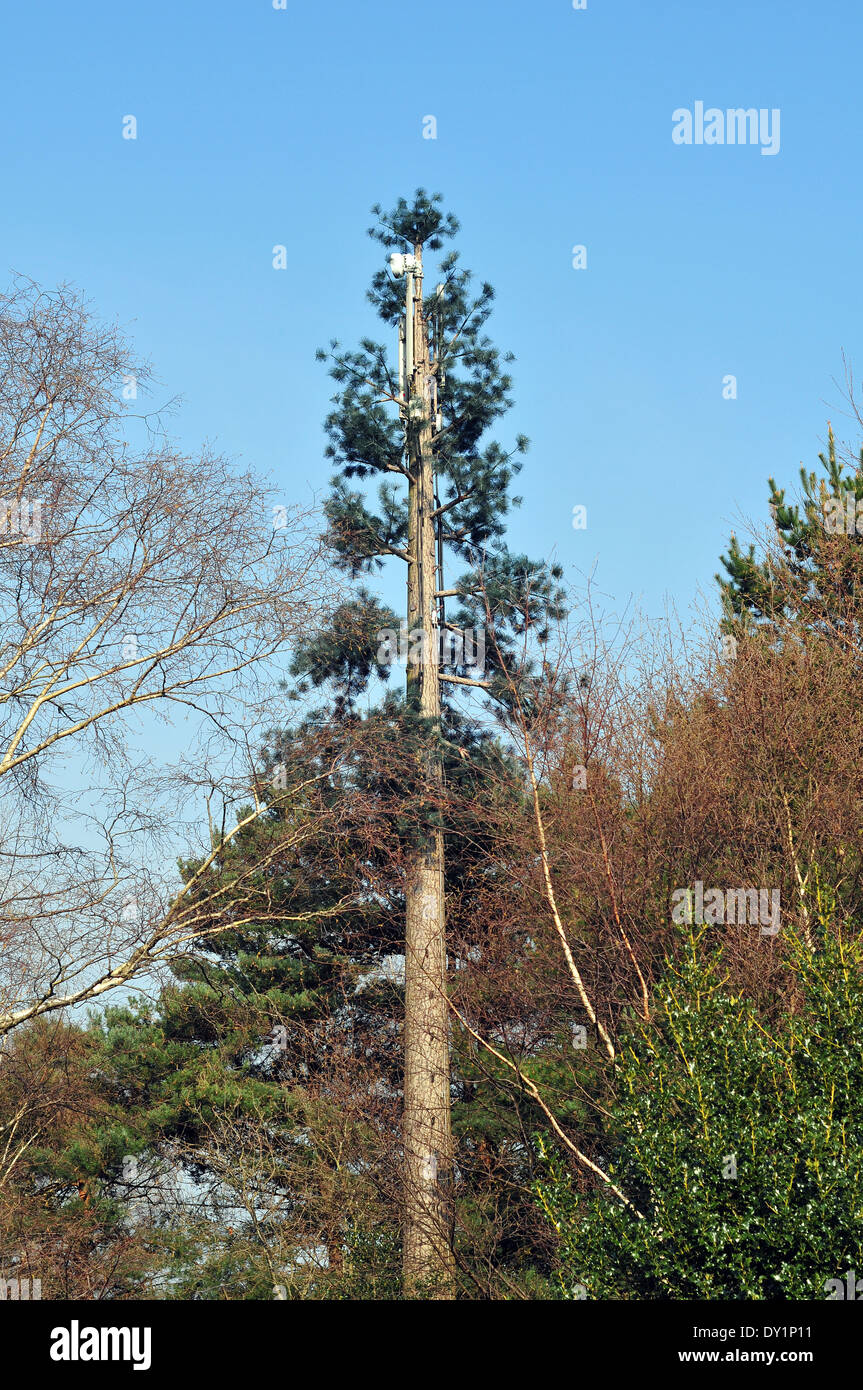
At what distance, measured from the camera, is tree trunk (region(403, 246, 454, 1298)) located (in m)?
12.9

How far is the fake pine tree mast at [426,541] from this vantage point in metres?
14.8

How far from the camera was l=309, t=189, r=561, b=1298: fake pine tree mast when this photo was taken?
14.8 meters

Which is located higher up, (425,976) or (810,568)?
(810,568)

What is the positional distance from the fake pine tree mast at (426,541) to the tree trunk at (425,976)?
0.9 inches

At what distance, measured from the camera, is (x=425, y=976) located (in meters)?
14.7

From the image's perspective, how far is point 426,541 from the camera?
17.4 metres

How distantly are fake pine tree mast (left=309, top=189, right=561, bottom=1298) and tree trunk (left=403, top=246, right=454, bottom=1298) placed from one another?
23mm

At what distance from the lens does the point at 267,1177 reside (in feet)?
51.8

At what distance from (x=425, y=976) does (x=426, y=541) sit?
630cm

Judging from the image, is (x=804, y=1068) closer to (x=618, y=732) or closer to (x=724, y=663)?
(x=618, y=732)

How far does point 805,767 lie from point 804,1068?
621 centimetres

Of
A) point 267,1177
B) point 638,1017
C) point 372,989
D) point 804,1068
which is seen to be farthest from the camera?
point 372,989

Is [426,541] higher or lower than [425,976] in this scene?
higher
